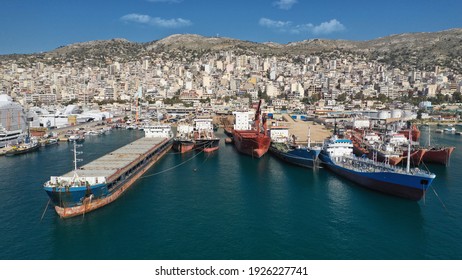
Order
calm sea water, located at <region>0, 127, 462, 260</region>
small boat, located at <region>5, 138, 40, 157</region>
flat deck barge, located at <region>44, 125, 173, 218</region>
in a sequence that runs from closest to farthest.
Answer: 1. calm sea water, located at <region>0, 127, 462, 260</region>
2. flat deck barge, located at <region>44, 125, 173, 218</region>
3. small boat, located at <region>5, 138, 40, 157</region>

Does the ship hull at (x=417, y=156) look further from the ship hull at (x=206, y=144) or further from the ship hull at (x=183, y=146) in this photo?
the ship hull at (x=183, y=146)

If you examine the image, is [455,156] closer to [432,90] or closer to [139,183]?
[139,183]

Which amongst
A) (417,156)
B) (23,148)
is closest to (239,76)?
(23,148)

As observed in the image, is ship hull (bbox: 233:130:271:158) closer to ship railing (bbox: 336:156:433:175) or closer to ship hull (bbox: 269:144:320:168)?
ship hull (bbox: 269:144:320:168)

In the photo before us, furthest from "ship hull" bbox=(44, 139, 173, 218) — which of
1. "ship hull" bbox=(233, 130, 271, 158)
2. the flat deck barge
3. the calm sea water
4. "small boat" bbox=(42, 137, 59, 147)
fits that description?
"small boat" bbox=(42, 137, 59, 147)

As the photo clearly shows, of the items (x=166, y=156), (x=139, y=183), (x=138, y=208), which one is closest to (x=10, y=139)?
(x=166, y=156)

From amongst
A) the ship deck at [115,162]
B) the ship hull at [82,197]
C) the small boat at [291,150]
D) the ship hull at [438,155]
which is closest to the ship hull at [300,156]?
Result: the small boat at [291,150]

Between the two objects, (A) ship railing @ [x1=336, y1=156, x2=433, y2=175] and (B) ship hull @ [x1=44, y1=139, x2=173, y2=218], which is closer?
(B) ship hull @ [x1=44, y1=139, x2=173, y2=218]
